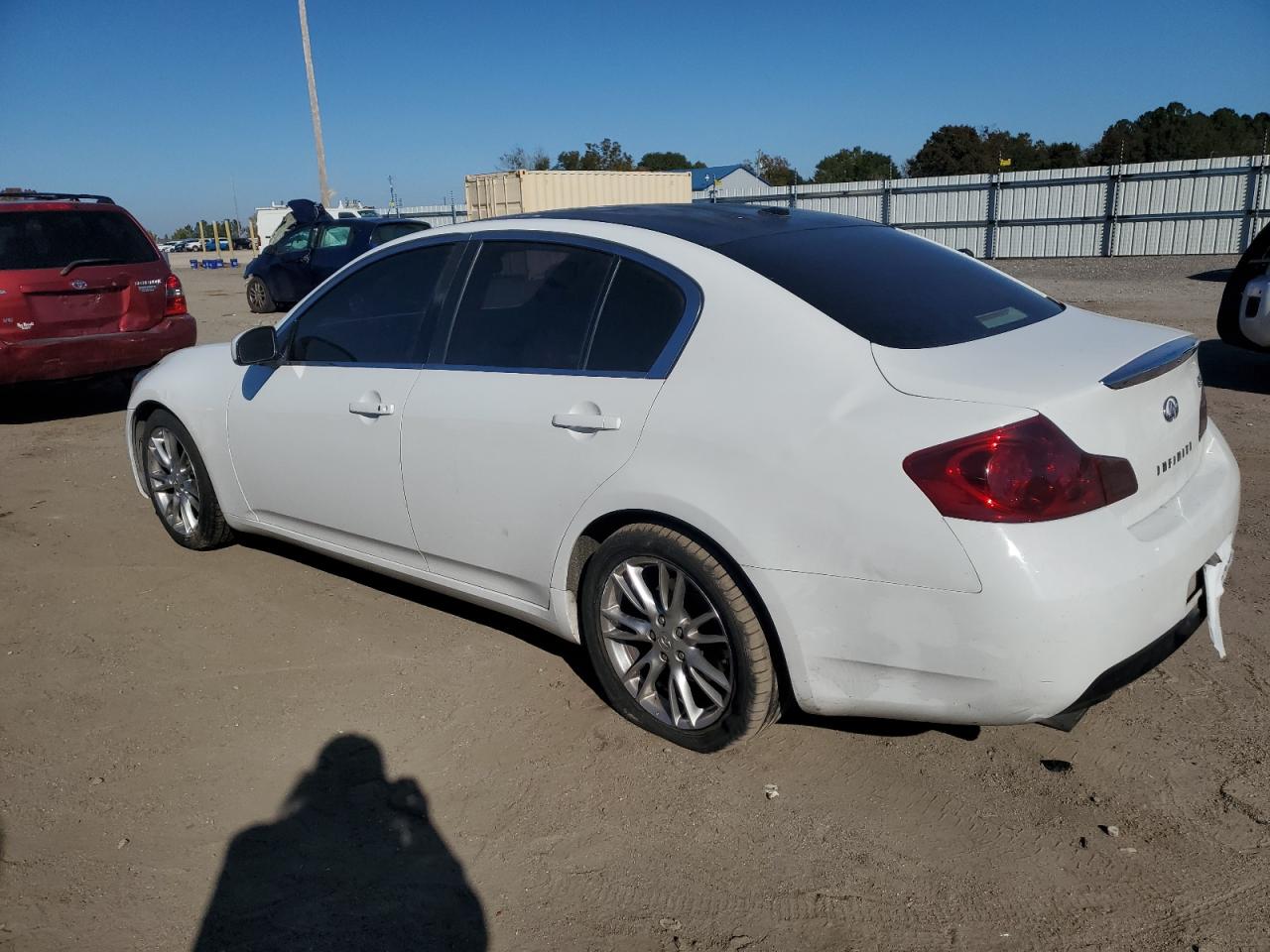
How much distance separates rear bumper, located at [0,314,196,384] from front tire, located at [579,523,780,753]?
662 centimetres

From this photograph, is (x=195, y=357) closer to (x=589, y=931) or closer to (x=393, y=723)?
(x=393, y=723)

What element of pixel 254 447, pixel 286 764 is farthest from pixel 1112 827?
pixel 254 447

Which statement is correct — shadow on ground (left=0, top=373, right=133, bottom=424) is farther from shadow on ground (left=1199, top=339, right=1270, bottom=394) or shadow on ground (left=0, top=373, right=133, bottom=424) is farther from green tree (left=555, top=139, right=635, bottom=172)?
green tree (left=555, top=139, right=635, bottom=172)

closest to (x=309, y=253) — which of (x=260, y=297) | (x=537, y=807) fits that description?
(x=260, y=297)

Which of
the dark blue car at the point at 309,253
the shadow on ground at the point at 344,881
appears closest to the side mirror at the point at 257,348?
the shadow on ground at the point at 344,881

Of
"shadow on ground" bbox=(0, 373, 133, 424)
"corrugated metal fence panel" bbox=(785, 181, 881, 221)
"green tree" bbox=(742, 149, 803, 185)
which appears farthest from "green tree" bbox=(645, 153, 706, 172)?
"shadow on ground" bbox=(0, 373, 133, 424)

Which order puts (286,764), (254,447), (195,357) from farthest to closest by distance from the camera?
(195,357) → (254,447) → (286,764)

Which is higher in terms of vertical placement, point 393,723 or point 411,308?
point 411,308

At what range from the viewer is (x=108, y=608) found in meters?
4.59

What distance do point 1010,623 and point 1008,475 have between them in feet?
1.16

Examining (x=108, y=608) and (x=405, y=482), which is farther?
(x=108, y=608)

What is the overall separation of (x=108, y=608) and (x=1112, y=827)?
4.10 metres

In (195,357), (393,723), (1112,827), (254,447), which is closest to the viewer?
(1112,827)

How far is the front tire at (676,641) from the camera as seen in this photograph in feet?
9.59
